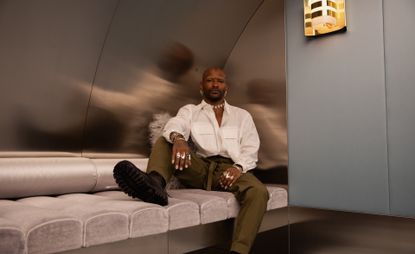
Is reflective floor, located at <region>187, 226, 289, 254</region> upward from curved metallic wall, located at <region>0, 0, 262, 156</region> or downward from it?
downward

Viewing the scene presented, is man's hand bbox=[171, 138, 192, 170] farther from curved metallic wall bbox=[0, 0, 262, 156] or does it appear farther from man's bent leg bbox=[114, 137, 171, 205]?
curved metallic wall bbox=[0, 0, 262, 156]

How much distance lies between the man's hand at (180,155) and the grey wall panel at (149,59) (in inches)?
34.3

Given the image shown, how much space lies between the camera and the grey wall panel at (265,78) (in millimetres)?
3402

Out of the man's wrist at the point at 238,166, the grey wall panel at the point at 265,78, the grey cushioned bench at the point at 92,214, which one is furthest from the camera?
the grey wall panel at the point at 265,78

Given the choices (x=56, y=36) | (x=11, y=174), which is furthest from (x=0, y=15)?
(x=11, y=174)

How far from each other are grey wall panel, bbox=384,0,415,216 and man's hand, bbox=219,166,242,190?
114cm

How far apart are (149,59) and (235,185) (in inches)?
58.6

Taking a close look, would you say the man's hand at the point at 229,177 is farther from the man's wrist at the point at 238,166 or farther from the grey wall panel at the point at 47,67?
the grey wall panel at the point at 47,67

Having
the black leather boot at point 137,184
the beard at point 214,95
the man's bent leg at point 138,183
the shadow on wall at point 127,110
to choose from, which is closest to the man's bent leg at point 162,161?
the man's bent leg at point 138,183

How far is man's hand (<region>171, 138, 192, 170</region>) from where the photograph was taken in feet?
8.19

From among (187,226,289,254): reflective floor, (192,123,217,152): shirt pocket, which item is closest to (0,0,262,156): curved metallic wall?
(192,123,217,152): shirt pocket

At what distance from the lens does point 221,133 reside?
3.09 m

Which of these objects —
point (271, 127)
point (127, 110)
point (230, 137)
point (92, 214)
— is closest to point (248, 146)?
point (230, 137)

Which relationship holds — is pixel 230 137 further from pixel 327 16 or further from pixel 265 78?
pixel 327 16
